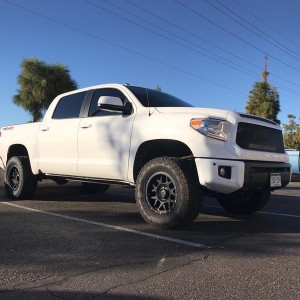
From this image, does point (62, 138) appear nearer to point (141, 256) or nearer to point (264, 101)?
point (141, 256)

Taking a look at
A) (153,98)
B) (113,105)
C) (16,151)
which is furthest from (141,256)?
(16,151)

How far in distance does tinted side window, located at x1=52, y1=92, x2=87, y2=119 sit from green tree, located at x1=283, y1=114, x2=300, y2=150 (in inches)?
1377

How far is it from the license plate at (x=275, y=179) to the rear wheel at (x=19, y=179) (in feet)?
14.6

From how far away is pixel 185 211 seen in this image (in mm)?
5395

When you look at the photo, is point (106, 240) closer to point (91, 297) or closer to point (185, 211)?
point (185, 211)

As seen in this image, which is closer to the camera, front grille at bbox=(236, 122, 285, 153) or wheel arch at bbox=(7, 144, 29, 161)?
front grille at bbox=(236, 122, 285, 153)

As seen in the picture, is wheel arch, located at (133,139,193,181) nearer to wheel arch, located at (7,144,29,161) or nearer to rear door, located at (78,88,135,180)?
rear door, located at (78,88,135,180)

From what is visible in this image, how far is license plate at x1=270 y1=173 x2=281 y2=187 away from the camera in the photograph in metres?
5.72

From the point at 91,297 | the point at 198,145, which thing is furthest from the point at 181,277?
the point at 198,145

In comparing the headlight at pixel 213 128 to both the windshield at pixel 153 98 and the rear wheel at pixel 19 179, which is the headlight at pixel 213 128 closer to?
the windshield at pixel 153 98

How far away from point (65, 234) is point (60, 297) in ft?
6.60

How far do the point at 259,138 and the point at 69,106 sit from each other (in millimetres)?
3339

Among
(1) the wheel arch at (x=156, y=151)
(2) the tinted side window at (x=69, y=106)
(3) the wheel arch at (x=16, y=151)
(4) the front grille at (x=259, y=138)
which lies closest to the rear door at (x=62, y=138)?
(2) the tinted side window at (x=69, y=106)

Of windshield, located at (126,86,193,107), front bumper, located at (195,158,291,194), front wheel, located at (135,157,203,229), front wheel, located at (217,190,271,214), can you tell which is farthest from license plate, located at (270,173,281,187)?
windshield, located at (126,86,193,107)
